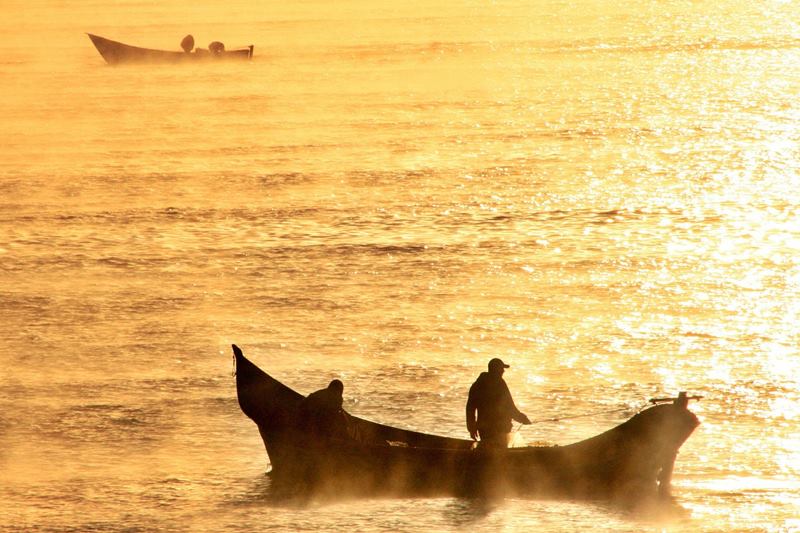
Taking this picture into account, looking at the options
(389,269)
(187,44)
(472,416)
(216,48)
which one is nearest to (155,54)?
(187,44)

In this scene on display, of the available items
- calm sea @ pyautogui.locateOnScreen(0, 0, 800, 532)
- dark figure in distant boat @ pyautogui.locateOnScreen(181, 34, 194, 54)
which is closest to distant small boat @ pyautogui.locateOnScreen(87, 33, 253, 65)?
dark figure in distant boat @ pyautogui.locateOnScreen(181, 34, 194, 54)

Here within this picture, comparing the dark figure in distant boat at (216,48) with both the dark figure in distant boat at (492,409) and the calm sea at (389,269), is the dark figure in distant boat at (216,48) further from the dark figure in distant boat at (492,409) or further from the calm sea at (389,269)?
the dark figure in distant boat at (492,409)

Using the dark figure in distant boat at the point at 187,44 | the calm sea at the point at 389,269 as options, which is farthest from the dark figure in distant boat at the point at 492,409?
the dark figure in distant boat at the point at 187,44

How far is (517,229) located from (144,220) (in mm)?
6779

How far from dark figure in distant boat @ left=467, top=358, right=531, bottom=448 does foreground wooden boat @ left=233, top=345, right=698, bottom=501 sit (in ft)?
0.70

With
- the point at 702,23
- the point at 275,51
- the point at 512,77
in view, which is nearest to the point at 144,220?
the point at 512,77

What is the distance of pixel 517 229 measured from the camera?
78.8 feet

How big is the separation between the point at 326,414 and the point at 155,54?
110ft

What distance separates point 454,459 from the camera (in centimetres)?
1274

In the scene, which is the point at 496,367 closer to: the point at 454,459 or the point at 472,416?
the point at 472,416

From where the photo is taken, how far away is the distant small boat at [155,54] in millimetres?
44406

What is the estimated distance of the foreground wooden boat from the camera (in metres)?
12.5

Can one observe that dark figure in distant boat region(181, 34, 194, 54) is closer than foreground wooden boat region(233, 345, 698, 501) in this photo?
No

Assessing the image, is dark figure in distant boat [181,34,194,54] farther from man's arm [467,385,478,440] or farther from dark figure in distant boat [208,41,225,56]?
man's arm [467,385,478,440]
